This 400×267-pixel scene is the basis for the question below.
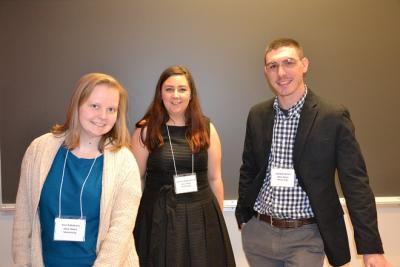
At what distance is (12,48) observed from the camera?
8.52ft

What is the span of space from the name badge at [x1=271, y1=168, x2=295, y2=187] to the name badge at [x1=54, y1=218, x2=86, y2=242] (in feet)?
3.17

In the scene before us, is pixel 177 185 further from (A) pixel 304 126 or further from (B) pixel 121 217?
(A) pixel 304 126

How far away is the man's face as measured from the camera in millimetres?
1845

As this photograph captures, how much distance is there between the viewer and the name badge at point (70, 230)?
4.97ft

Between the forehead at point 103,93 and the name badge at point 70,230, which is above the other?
the forehead at point 103,93

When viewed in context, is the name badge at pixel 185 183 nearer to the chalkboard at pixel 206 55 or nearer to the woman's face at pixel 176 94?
the woman's face at pixel 176 94

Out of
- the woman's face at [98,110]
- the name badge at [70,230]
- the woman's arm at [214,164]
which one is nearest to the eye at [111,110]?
the woman's face at [98,110]

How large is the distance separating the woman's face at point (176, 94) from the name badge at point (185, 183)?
0.41 meters

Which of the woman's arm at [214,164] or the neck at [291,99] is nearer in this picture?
the neck at [291,99]

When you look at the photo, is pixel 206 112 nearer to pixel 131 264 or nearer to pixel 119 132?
pixel 119 132

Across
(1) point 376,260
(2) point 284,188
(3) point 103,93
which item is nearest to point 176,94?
(3) point 103,93

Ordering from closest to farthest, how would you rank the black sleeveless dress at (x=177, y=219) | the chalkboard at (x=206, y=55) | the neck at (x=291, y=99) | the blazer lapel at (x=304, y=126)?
the blazer lapel at (x=304, y=126), the neck at (x=291, y=99), the black sleeveless dress at (x=177, y=219), the chalkboard at (x=206, y=55)

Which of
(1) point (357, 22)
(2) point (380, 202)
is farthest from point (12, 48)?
(2) point (380, 202)

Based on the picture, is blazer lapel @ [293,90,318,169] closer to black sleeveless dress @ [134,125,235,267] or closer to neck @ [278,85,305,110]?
neck @ [278,85,305,110]
